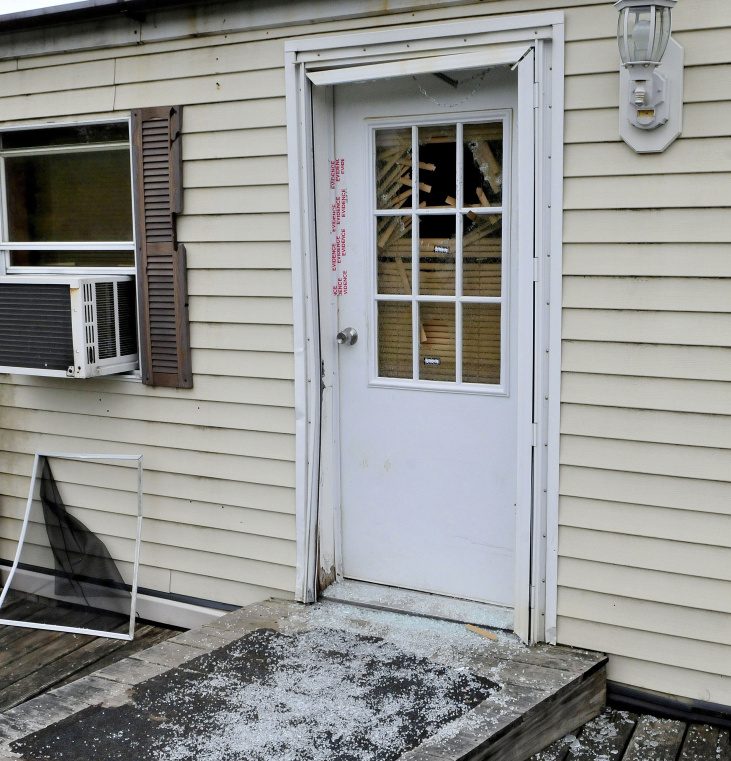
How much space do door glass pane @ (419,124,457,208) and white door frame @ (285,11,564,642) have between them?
10.6 inches

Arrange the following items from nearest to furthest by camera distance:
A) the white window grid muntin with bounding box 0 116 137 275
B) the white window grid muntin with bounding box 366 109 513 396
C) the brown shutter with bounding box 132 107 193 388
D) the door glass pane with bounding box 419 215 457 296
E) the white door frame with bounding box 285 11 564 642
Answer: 1. the white door frame with bounding box 285 11 564 642
2. the white window grid muntin with bounding box 366 109 513 396
3. the door glass pane with bounding box 419 215 457 296
4. the brown shutter with bounding box 132 107 193 388
5. the white window grid muntin with bounding box 0 116 137 275

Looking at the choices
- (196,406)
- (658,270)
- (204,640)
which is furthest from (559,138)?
(204,640)

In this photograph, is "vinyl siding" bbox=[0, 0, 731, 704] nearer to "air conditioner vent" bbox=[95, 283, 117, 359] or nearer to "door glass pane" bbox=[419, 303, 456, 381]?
"air conditioner vent" bbox=[95, 283, 117, 359]

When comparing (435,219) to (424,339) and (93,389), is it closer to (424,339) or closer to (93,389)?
(424,339)

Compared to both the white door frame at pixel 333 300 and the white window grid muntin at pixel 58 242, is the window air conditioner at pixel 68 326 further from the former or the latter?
the white door frame at pixel 333 300

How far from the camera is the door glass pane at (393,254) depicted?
384cm

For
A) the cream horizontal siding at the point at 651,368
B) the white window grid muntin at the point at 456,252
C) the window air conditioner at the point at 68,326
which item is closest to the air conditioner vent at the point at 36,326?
the window air conditioner at the point at 68,326

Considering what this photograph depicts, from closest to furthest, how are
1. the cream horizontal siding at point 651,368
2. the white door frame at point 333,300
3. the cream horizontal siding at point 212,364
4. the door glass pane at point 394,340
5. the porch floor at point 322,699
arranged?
the porch floor at point 322,699 < the cream horizontal siding at point 651,368 < the white door frame at point 333,300 < the door glass pane at point 394,340 < the cream horizontal siding at point 212,364

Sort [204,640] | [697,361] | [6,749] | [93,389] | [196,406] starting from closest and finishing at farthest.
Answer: [6,749], [697,361], [204,640], [196,406], [93,389]

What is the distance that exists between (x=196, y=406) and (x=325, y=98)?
1.48 metres

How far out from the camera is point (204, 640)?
3.71 m

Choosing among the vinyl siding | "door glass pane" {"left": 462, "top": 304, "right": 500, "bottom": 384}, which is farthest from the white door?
the vinyl siding

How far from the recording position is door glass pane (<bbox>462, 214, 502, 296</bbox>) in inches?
144

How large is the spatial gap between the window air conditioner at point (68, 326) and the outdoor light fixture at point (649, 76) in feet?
7.88
